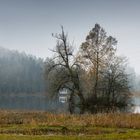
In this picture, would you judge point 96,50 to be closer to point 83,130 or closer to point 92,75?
point 92,75

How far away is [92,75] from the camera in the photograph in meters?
65.3

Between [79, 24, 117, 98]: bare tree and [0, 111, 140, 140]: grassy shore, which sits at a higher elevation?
[79, 24, 117, 98]: bare tree

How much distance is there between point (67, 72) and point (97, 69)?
551 cm

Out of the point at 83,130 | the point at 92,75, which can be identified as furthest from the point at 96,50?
the point at 83,130

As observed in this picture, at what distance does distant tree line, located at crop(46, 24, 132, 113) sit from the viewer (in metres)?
62.5

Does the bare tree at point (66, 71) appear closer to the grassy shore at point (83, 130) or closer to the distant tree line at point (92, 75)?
the distant tree line at point (92, 75)

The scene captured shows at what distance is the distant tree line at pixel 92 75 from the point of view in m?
62.5

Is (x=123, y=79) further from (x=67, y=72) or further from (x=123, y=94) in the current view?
Result: (x=67, y=72)

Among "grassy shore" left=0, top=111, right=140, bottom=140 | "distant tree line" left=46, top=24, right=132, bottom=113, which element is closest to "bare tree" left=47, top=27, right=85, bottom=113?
"distant tree line" left=46, top=24, right=132, bottom=113

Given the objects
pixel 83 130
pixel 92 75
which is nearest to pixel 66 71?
pixel 92 75

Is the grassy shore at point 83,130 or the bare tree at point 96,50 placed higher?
the bare tree at point 96,50

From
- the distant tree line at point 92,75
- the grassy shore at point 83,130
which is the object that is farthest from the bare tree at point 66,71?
the grassy shore at point 83,130

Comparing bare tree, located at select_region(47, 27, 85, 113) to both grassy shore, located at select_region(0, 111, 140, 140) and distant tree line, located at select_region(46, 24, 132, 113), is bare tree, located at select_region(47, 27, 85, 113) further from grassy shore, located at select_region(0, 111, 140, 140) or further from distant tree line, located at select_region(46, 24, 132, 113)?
grassy shore, located at select_region(0, 111, 140, 140)

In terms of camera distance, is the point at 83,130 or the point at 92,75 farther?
the point at 92,75
